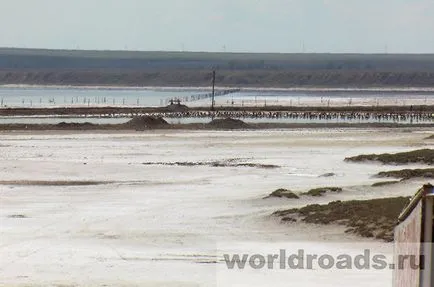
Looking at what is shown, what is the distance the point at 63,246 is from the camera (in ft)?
76.6

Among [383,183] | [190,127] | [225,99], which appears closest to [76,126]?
[190,127]

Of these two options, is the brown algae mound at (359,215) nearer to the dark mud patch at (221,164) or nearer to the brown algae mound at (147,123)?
the dark mud patch at (221,164)

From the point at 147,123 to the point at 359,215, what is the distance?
43961mm

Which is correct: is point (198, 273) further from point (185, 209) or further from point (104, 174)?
point (104, 174)

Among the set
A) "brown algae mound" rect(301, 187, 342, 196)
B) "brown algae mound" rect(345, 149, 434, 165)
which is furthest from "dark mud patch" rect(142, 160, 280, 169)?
"brown algae mound" rect(301, 187, 342, 196)

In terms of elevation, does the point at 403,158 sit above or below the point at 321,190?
above

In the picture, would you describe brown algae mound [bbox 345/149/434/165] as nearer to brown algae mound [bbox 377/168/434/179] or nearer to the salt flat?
the salt flat

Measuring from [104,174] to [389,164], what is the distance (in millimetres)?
10056

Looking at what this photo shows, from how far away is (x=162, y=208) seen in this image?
1158 inches

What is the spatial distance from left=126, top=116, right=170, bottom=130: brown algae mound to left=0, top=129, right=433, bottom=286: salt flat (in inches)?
504

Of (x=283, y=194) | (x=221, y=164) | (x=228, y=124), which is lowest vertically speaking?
(x=283, y=194)

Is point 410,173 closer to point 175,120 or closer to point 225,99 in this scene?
point 175,120

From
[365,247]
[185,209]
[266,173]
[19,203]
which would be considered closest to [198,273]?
[365,247]

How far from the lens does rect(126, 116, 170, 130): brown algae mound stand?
6775 cm
